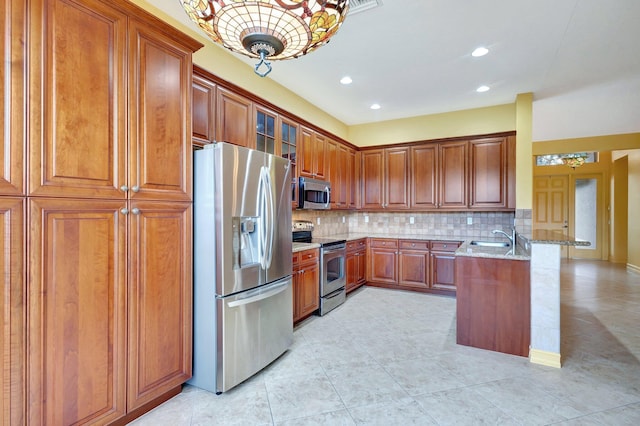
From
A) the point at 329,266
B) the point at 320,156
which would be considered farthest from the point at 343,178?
the point at 329,266

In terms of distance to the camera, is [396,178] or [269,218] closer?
[269,218]

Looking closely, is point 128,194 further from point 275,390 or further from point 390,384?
point 390,384

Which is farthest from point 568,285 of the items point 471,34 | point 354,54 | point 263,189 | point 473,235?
point 263,189

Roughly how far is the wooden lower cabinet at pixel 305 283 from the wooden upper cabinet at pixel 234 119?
127cm

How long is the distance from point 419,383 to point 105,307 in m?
2.12

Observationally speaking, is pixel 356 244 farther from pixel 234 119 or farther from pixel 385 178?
pixel 234 119

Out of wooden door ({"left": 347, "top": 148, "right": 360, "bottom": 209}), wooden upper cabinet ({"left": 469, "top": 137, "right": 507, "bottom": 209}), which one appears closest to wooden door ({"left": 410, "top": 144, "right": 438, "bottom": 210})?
wooden upper cabinet ({"left": 469, "top": 137, "right": 507, "bottom": 209})

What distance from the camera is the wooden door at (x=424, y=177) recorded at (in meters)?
4.82

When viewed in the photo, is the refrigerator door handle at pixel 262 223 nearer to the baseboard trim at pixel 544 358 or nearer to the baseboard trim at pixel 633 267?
the baseboard trim at pixel 544 358

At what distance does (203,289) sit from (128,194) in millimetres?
799

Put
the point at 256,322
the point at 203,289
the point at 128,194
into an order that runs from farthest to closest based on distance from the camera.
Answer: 1. the point at 256,322
2. the point at 203,289
3. the point at 128,194

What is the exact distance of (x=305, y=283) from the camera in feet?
10.9

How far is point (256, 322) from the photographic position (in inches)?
90.3

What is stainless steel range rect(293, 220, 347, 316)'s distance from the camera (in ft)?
11.9
